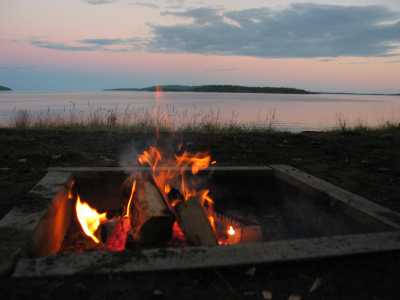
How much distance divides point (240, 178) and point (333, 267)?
1.89m

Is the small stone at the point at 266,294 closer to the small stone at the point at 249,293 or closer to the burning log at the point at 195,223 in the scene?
the small stone at the point at 249,293

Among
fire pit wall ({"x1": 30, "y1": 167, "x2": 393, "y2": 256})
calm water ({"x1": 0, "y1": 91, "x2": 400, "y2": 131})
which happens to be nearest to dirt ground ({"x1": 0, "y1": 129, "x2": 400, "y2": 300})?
fire pit wall ({"x1": 30, "y1": 167, "x2": 393, "y2": 256})

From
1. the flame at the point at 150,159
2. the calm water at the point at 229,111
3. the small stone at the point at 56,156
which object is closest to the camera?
the flame at the point at 150,159

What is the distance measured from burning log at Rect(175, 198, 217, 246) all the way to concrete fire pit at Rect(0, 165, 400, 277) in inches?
19.9

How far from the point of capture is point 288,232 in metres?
3.53

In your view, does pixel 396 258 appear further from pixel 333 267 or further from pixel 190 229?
pixel 190 229

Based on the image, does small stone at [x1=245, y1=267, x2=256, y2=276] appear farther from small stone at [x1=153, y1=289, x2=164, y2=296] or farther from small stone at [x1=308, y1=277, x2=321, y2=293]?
small stone at [x1=153, y1=289, x2=164, y2=296]

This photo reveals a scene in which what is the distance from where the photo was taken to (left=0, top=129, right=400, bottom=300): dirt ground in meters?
1.77

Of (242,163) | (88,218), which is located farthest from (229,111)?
(88,218)

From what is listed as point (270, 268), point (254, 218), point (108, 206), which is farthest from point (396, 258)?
point (108, 206)

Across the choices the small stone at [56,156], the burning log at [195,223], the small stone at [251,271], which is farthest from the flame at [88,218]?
the small stone at [56,156]

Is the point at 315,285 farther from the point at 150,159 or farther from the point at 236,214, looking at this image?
the point at 150,159

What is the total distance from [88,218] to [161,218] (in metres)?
0.93

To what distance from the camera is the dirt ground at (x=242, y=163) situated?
69.9 inches
